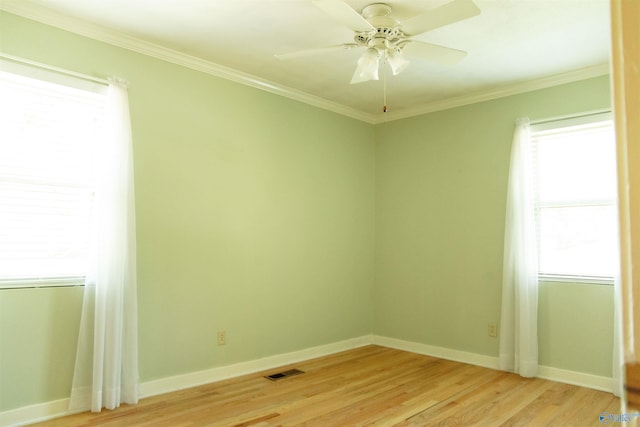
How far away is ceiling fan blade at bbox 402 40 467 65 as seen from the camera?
2.65 metres

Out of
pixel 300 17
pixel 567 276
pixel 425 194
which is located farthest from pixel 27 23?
pixel 567 276

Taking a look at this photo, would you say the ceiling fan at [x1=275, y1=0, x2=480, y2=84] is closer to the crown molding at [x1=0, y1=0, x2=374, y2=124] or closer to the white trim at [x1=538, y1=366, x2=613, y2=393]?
the crown molding at [x1=0, y1=0, x2=374, y2=124]

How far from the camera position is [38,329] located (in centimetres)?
280

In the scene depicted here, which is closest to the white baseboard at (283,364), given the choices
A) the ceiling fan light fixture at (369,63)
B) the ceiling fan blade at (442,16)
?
the ceiling fan light fixture at (369,63)

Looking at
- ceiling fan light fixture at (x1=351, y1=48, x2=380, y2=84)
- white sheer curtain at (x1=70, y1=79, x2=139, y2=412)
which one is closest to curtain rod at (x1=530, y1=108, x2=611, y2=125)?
ceiling fan light fixture at (x1=351, y1=48, x2=380, y2=84)

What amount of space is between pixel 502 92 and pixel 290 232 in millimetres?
2487

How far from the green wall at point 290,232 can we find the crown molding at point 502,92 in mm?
76

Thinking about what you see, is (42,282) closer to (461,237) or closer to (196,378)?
(196,378)

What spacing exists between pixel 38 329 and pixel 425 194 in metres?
3.70

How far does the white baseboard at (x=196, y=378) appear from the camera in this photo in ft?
8.98

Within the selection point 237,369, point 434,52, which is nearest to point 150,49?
point 434,52

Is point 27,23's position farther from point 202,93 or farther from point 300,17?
point 300,17

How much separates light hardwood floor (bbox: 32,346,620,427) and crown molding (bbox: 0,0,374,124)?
8.59ft

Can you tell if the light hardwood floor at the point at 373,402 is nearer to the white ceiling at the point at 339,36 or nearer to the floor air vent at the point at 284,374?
the floor air vent at the point at 284,374
